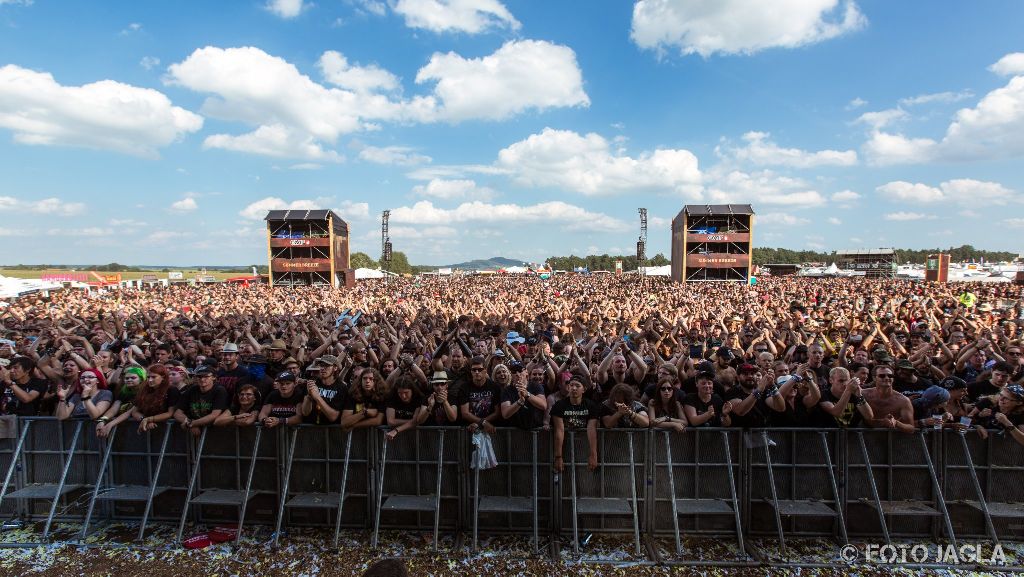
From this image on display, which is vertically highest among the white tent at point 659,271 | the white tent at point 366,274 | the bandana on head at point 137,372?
the white tent at point 659,271

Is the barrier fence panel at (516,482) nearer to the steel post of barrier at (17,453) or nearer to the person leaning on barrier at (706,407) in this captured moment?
the person leaning on barrier at (706,407)

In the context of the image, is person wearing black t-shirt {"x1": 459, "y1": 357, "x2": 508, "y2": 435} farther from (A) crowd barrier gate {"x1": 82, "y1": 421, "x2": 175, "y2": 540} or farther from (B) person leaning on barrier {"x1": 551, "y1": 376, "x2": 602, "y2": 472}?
(A) crowd barrier gate {"x1": 82, "y1": 421, "x2": 175, "y2": 540}

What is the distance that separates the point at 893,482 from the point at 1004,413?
1.22 metres

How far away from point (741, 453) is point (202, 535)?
5.66m

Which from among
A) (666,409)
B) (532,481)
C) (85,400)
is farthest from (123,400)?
(666,409)

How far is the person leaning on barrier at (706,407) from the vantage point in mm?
5035

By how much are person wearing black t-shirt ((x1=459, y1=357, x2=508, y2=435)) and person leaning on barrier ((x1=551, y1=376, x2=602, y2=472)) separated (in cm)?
64

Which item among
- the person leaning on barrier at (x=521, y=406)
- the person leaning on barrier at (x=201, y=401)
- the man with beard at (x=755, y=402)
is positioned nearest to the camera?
the man with beard at (x=755, y=402)

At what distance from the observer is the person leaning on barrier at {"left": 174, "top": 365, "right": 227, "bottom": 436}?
17.1ft

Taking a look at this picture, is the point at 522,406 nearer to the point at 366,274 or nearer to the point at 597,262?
the point at 366,274

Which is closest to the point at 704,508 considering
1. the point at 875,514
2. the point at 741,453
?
the point at 741,453

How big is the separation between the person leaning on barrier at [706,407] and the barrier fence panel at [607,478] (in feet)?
1.69

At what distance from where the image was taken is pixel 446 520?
17.4 feet

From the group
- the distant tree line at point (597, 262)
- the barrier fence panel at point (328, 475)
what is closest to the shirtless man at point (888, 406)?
the barrier fence panel at point (328, 475)
